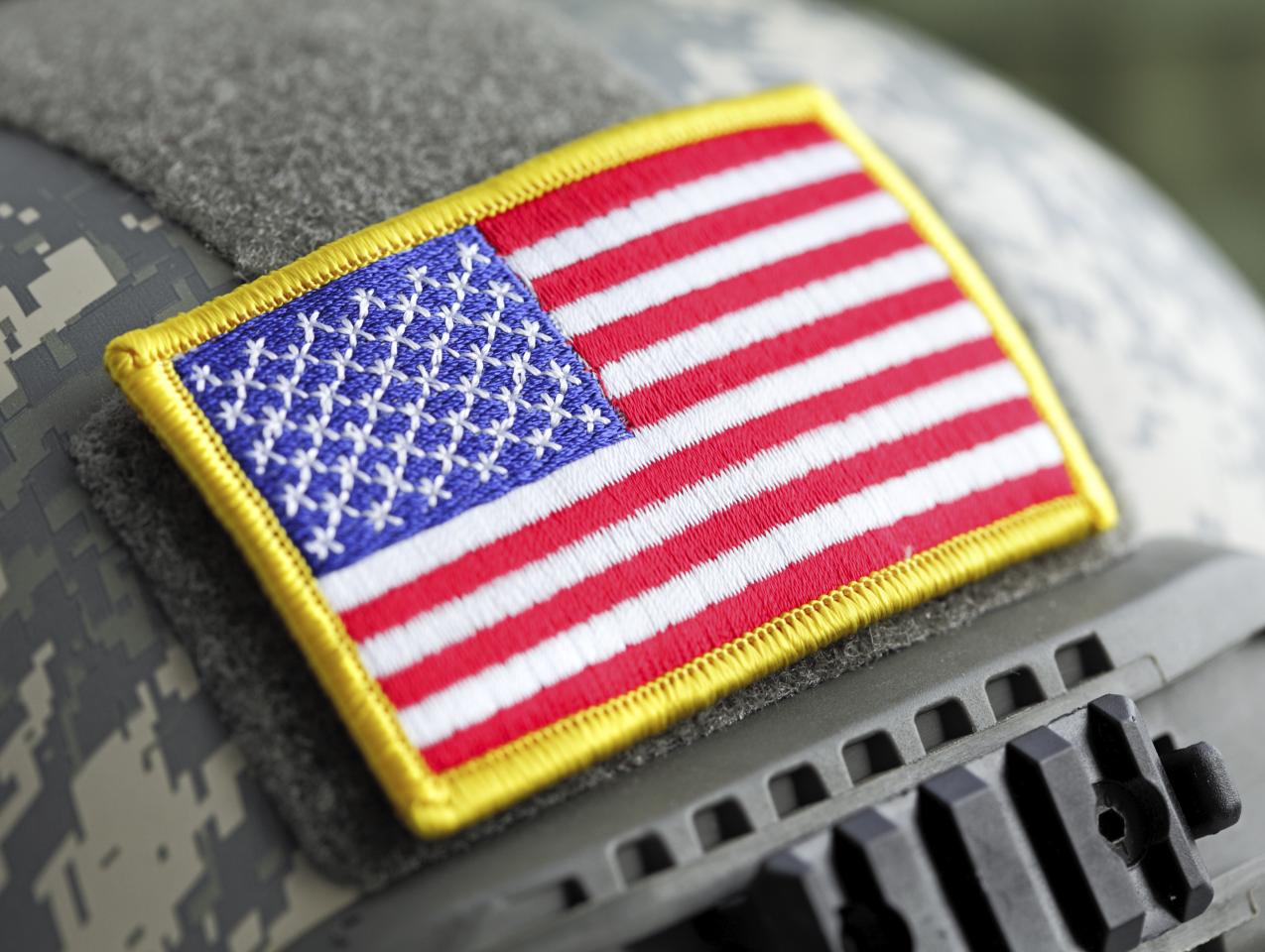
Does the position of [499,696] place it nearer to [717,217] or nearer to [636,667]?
[636,667]

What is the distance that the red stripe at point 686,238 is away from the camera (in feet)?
1.65

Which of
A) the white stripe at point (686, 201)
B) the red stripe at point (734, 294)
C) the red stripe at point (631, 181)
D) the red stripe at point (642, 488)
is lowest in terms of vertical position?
the red stripe at point (642, 488)

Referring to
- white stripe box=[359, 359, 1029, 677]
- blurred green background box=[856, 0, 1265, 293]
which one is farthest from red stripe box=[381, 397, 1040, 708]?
blurred green background box=[856, 0, 1265, 293]

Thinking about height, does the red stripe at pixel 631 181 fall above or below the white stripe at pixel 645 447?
above

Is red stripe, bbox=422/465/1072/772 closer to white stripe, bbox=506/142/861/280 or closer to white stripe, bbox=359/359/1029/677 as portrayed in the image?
white stripe, bbox=359/359/1029/677

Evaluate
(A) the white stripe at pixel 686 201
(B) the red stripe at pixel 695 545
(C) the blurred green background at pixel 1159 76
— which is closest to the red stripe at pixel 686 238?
(A) the white stripe at pixel 686 201

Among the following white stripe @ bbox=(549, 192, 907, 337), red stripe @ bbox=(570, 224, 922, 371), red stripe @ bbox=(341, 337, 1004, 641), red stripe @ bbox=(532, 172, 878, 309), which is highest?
red stripe @ bbox=(532, 172, 878, 309)

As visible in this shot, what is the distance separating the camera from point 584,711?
1.47 feet

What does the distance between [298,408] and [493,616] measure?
10 centimetres

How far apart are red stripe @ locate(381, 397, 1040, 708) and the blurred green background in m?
1.12

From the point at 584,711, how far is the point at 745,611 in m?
0.07

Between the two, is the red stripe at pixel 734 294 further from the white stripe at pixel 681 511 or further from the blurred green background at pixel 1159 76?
the blurred green background at pixel 1159 76

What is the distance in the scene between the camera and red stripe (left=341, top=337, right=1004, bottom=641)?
0.45 meters

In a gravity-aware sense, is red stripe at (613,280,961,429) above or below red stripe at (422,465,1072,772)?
above
